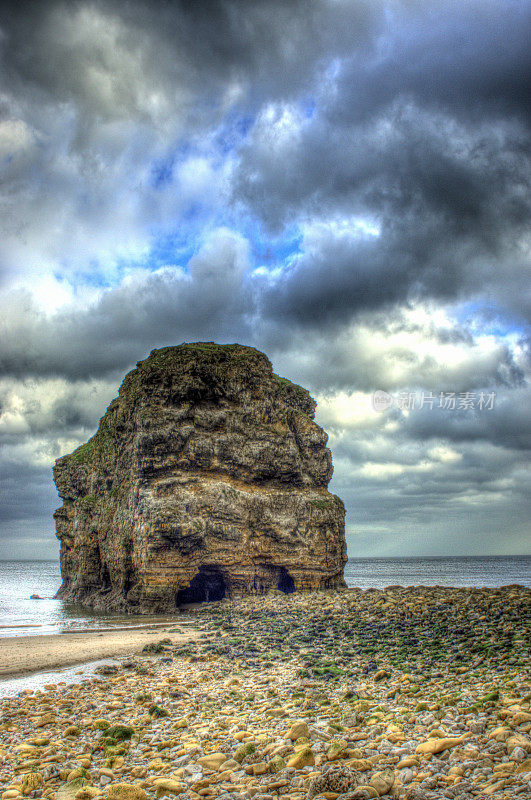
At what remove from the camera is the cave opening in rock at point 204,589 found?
47.5 metres

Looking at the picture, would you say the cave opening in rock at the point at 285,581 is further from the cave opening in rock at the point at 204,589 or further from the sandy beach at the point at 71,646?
the sandy beach at the point at 71,646

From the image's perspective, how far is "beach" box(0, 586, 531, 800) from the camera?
6.96 m

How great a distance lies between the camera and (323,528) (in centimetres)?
4675

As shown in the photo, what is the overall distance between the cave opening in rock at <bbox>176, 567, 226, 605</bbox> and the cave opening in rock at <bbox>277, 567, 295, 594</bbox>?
212 inches

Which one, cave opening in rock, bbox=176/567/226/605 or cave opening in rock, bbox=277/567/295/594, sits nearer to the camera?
cave opening in rock, bbox=277/567/295/594

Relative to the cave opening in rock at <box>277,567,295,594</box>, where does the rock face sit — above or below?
above

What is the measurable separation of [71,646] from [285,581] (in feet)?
87.8

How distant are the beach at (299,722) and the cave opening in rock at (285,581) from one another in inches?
1038

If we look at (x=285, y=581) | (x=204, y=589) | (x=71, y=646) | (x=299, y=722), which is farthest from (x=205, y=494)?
(x=299, y=722)

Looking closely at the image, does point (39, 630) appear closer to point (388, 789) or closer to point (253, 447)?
point (253, 447)

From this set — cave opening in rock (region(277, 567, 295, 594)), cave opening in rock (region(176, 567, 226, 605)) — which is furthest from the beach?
cave opening in rock (region(176, 567, 226, 605))

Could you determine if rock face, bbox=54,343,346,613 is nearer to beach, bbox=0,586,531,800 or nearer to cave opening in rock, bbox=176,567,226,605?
cave opening in rock, bbox=176,567,226,605

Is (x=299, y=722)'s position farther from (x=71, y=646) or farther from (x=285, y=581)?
(x=285, y=581)

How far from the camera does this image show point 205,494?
42906 millimetres
